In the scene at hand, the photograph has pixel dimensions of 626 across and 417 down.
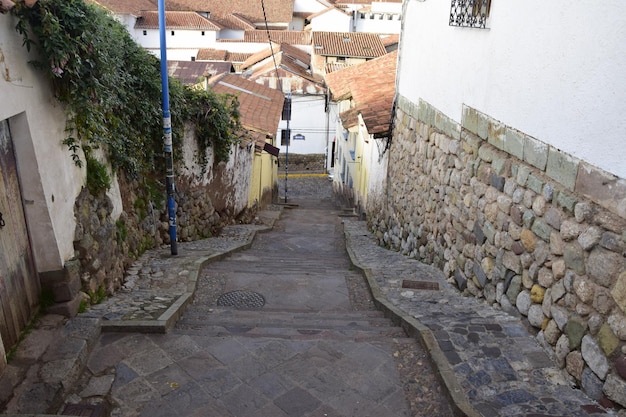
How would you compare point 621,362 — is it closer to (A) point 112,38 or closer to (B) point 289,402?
(B) point 289,402

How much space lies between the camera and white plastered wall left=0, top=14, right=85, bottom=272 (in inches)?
136

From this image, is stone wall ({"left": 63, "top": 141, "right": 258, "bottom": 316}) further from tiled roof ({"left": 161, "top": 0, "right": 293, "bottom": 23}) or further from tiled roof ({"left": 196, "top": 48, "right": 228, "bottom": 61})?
tiled roof ({"left": 161, "top": 0, "right": 293, "bottom": 23})

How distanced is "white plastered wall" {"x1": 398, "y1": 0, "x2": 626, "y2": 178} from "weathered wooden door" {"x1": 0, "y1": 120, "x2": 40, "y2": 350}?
3994mm

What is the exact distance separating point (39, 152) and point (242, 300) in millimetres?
3060

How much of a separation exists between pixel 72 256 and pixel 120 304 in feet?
2.38

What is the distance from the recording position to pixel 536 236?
157 inches

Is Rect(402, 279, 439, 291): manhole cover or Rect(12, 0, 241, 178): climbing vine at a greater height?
Rect(12, 0, 241, 178): climbing vine

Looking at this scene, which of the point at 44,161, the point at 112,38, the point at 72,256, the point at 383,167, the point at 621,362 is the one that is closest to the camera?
the point at 621,362

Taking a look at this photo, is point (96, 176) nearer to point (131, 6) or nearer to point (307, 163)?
point (307, 163)

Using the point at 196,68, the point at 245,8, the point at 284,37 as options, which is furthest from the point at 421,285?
the point at 245,8

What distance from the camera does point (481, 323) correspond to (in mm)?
4375

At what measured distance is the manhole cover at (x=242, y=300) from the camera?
597cm

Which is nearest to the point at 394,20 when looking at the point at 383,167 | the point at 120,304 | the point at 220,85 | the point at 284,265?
the point at 220,85

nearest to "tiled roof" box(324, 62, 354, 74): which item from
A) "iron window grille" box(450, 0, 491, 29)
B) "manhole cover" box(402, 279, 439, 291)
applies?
"iron window grille" box(450, 0, 491, 29)
